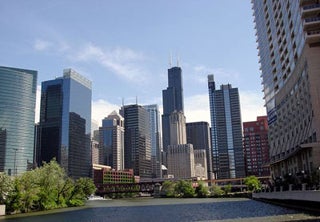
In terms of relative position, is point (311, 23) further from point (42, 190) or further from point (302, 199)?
point (42, 190)

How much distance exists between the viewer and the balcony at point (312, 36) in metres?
97.5

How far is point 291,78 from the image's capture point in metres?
121

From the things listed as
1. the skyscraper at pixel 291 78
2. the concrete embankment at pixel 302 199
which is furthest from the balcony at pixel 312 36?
the concrete embankment at pixel 302 199

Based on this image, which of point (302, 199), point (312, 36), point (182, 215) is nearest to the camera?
point (302, 199)

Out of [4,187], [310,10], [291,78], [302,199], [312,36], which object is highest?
[310,10]

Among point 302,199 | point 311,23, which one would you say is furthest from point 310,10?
point 302,199

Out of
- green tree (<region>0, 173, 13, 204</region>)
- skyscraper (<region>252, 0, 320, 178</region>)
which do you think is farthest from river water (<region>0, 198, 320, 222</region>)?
skyscraper (<region>252, 0, 320, 178</region>)

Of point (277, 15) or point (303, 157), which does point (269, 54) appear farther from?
point (303, 157)

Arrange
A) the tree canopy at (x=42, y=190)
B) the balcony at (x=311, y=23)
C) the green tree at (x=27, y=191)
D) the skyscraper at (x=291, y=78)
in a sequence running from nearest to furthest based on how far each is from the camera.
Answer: the skyscraper at (x=291, y=78), the balcony at (x=311, y=23), the tree canopy at (x=42, y=190), the green tree at (x=27, y=191)

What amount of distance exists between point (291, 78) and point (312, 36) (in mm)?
25350

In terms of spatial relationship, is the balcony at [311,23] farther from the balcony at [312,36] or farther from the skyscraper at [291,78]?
the balcony at [312,36]

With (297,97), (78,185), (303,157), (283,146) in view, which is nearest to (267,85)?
(283,146)

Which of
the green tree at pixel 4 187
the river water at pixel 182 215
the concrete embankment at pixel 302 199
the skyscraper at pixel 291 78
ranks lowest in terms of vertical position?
the river water at pixel 182 215

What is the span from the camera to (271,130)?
6117 inches
